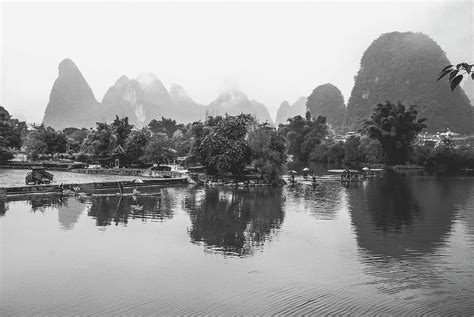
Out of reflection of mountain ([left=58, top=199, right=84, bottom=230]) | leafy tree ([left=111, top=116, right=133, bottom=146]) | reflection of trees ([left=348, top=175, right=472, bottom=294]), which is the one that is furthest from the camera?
leafy tree ([left=111, top=116, right=133, bottom=146])

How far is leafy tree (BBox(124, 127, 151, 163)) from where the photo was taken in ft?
195

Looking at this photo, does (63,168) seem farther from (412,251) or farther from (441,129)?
(441,129)

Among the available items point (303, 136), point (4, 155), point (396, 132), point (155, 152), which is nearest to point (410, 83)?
point (303, 136)

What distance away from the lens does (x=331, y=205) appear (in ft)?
113

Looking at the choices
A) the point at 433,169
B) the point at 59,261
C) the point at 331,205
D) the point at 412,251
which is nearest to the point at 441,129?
the point at 433,169

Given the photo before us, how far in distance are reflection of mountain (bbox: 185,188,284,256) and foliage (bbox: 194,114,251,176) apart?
220 inches

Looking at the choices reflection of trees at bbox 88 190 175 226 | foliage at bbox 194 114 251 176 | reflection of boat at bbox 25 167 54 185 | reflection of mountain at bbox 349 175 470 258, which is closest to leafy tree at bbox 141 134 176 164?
foliage at bbox 194 114 251 176

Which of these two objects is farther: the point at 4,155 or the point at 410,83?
the point at 410,83

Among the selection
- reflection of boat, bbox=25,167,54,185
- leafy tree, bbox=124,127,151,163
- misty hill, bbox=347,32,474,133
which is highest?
misty hill, bbox=347,32,474,133

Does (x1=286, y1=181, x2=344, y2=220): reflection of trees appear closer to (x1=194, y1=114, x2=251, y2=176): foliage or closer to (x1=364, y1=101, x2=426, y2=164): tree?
(x1=194, y1=114, x2=251, y2=176): foliage

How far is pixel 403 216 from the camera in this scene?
2959 cm

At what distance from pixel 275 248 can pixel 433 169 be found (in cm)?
6994

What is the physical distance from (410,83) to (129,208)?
15296 cm

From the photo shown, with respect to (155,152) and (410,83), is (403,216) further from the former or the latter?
(410,83)
